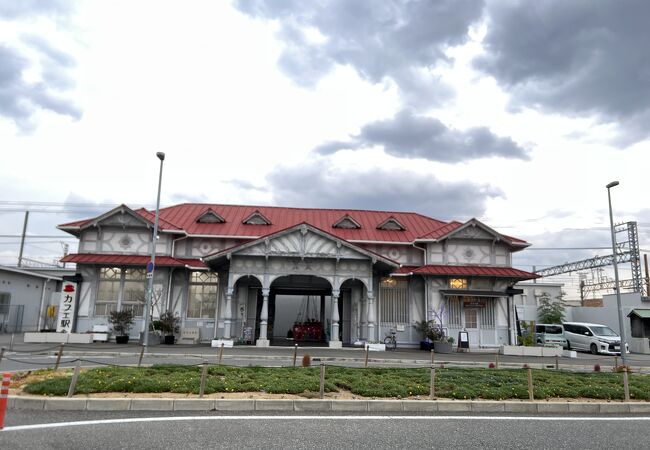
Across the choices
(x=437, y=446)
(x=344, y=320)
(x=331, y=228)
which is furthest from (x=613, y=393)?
(x=331, y=228)

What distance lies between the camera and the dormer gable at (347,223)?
28938 mm

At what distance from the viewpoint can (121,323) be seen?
23250mm

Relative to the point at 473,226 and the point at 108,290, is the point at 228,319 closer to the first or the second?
the point at 108,290

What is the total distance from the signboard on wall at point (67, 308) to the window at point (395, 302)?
55.0 feet

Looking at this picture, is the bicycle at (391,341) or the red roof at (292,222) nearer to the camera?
the bicycle at (391,341)

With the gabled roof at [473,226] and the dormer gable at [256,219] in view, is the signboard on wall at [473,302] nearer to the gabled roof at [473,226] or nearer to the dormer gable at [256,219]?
the gabled roof at [473,226]

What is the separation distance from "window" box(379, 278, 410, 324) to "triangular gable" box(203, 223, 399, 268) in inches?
154

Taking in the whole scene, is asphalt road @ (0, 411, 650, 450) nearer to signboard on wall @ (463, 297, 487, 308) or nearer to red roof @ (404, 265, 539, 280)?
red roof @ (404, 265, 539, 280)

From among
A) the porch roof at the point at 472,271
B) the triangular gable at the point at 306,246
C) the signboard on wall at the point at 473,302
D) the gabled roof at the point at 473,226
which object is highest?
the gabled roof at the point at 473,226

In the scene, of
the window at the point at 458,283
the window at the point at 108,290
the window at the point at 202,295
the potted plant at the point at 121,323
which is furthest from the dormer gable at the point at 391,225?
the window at the point at 108,290

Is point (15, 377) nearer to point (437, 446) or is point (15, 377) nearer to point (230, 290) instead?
point (437, 446)

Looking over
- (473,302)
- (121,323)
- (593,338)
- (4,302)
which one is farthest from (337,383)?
(4,302)

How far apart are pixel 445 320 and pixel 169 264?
51.1 feet

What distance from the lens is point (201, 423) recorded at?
7.64m
